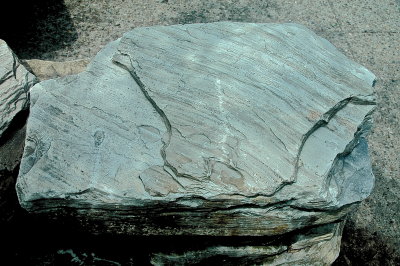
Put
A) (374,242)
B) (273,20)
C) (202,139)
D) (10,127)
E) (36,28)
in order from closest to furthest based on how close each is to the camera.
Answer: (202,139)
(10,127)
(374,242)
(36,28)
(273,20)

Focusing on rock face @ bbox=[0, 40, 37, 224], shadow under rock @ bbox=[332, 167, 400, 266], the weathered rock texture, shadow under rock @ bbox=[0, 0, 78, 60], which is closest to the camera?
rock face @ bbox=[0, 40, 37, 224]

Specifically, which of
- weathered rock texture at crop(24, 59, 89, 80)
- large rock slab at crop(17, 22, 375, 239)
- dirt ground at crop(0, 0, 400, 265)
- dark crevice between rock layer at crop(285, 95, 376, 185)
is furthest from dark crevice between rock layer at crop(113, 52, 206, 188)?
dirt ground at crop(0, 0, 400, 265)

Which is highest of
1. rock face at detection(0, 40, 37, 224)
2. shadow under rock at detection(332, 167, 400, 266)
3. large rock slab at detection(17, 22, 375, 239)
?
large rock slab at detection(17, 22, 375, 239)

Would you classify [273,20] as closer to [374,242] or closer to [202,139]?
[374,242]

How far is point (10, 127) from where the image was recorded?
2.12 meters

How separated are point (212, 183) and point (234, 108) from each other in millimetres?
357

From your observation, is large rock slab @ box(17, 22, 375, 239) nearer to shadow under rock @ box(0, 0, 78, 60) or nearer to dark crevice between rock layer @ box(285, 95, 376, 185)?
dark crevice between rock layer @ box(285, 95, 376, 185)

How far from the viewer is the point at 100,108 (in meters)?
2.00

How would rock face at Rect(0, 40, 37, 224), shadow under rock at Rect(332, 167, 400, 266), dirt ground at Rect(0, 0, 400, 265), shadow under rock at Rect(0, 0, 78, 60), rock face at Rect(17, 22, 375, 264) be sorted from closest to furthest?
1. rock face at Rect(17, 22, 375, 264)
2. rock face at Rect(0, 40, 37, 224)
3. shadow under rock at Rect(332, 167, 400, 266)
4. dirt ground at Rect(0, 0, 400, 265)
5. shadow under rock at Rect(0, 0, 78, 60)

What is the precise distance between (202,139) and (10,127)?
868 mm

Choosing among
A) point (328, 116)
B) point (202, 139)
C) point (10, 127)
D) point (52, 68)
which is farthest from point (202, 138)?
point (52, 68)

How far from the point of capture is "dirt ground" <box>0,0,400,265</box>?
302 cm

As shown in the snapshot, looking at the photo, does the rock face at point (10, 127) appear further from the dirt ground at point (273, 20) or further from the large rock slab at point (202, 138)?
the dirt ground at point (273, 20)

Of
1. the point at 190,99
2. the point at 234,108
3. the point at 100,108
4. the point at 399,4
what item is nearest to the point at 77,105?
the point at 100,108
